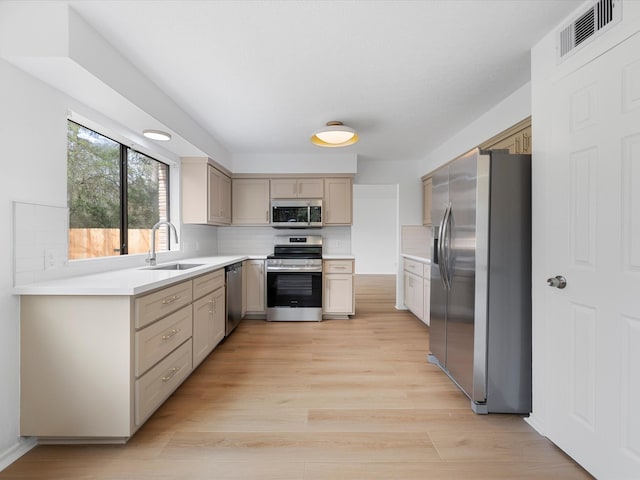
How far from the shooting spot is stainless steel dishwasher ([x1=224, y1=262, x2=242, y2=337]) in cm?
350

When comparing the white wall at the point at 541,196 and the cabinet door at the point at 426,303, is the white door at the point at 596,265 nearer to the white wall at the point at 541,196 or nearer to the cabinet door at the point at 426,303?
the white wall at the point at 541,196

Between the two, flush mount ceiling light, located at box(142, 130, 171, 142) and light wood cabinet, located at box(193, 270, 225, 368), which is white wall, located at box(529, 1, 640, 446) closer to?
light wood cabinet, located at box(193, 270, 225, 368)

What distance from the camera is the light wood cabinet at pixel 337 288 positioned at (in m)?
4.39

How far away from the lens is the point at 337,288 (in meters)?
4.41

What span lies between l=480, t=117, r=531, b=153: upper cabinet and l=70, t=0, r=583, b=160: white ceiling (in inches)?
13.1

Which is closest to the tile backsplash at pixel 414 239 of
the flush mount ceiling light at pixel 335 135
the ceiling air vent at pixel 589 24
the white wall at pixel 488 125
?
the white wall at pixel 488 125

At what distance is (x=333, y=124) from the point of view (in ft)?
10.8

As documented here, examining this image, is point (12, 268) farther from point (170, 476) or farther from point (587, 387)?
point (587, 387)

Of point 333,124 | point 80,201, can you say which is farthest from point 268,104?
point 80,201

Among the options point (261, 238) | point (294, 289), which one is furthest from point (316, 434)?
point (261, 238)

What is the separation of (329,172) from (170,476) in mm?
3900

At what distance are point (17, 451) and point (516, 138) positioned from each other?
153 inches

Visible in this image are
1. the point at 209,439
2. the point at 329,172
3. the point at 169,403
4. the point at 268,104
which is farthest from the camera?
the point at 329,172

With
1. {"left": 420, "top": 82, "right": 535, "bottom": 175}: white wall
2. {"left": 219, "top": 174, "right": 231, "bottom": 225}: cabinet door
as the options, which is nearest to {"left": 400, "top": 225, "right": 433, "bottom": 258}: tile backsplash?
{"left": 420, "top": 82, "right": 535, "bottom": 175}: white wall
